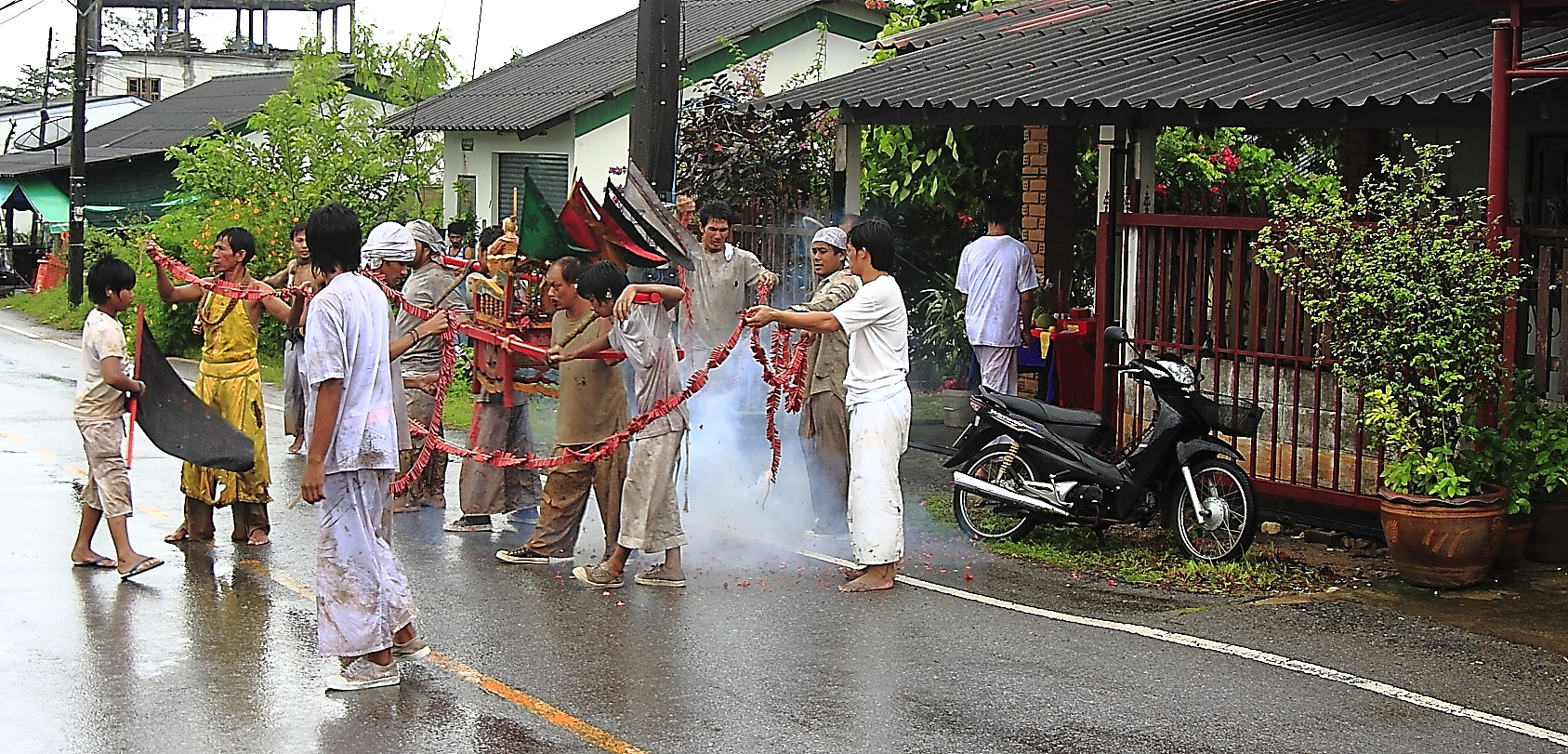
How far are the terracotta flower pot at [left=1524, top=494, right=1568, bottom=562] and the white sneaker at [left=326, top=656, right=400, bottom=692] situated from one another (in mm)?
5672

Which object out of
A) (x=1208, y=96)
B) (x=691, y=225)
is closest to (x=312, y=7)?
(x=691, y=225)

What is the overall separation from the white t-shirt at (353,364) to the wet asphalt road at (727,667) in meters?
0.92

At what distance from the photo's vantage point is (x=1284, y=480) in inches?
388

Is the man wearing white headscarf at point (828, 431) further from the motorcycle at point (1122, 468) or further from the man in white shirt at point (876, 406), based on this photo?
the man in white shirt at point (876, 406)

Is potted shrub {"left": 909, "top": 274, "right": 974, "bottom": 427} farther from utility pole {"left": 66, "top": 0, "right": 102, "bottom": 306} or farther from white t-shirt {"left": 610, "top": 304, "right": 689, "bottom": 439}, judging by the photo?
utility pole {"left": 66, "top": 0, "right": 102, "bottom": 306}

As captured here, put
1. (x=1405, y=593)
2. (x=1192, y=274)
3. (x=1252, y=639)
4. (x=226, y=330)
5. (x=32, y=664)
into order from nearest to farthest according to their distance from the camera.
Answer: (x=32, y=664)
(x=1252, y=639)
(x=1405, y=593)
(x=226, y=330)
(x=1192, y=274)

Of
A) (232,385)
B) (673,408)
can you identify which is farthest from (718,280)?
(232,385)

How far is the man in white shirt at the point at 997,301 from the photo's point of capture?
1170cm

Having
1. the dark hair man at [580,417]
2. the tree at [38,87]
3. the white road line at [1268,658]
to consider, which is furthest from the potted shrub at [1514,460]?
the tree at [38,87]

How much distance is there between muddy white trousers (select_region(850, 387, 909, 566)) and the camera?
8375mm

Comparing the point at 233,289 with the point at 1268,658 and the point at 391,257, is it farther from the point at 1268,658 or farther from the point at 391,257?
the point at 1268,658

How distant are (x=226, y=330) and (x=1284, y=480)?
19.6ft

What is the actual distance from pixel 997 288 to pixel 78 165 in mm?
22103

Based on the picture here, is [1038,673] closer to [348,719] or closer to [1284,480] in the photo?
[348,719]
